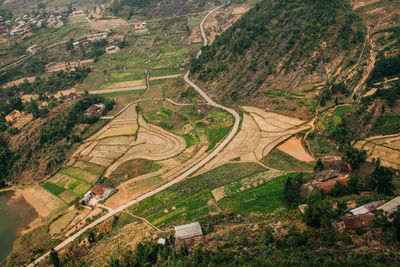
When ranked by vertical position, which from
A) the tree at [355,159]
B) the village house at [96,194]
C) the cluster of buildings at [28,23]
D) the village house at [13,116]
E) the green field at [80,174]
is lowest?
the green field at [80,174]

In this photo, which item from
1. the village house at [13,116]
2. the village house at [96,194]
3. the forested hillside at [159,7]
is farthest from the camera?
the forested hillside at [159,7]

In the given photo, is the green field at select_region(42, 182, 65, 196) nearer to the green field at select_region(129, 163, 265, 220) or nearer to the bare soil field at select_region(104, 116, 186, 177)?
the bare soil field at select_region(104, 116, 186, 177)

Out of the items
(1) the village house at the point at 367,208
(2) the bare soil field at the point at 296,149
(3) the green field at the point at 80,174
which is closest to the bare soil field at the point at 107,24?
(3) the green field at the point at 80,174

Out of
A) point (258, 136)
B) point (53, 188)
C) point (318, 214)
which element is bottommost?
point (258, 136)

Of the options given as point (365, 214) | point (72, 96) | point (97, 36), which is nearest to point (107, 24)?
A: point (97, 36)

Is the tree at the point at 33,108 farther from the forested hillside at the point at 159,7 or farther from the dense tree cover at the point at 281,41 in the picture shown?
the forested hillside at the point at 159,7

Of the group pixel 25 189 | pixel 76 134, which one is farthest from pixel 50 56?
pixel 25 189

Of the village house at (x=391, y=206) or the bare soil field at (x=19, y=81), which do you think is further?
the bare soil field at (x=19, y=81)

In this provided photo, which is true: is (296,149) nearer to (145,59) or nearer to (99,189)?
(99,189)
